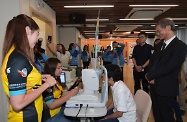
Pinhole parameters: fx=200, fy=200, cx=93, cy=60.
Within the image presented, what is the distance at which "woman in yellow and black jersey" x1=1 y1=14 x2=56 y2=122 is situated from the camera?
1.18 m

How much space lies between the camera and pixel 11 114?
134 centimetres

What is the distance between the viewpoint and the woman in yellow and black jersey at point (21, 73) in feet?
3.86

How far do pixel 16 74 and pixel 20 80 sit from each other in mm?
42

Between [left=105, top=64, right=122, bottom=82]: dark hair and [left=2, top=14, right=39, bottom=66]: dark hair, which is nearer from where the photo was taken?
[left=2, top=14, right=39, bottom=66]: dark hair

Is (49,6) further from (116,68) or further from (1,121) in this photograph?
(116,68)

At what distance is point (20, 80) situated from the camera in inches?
46.3

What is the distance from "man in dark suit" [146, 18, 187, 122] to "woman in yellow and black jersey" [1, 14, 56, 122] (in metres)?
1.32

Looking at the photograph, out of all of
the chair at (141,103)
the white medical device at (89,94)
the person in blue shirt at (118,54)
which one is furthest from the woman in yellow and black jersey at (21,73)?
the person in blue shirt at (118,54)

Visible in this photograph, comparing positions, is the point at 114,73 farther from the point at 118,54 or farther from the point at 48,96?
the point at 118,54

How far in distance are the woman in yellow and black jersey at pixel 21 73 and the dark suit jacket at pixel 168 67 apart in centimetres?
130

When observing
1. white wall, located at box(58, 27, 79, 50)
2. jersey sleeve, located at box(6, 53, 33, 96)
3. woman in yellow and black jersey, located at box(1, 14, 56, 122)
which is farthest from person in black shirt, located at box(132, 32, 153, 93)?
white wall, located at box(58, 27, 79, 50)

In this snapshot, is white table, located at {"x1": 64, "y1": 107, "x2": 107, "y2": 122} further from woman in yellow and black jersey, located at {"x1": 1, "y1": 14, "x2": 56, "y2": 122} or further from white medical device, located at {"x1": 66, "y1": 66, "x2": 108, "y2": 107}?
woman in yellow and black jersey, located at {"x1": 1, "y1": 14, "x2": 56, "y2": 122}

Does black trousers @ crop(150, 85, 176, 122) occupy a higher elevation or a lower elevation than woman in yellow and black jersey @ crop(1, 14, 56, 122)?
lower

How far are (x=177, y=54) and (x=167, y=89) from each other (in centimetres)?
40
